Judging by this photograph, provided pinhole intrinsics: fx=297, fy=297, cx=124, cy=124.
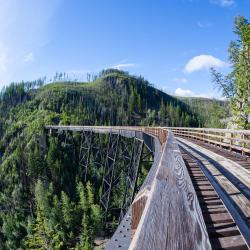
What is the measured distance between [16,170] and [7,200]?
10492 mm

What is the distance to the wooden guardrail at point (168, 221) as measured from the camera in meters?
1.02

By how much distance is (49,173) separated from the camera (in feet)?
248

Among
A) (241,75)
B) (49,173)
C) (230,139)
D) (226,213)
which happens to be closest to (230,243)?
(226,213)

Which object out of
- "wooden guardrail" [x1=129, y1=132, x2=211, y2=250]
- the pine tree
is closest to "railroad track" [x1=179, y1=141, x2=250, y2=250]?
"wooden guardrail" [x1=129, y1=132, x2=211, y2=250]

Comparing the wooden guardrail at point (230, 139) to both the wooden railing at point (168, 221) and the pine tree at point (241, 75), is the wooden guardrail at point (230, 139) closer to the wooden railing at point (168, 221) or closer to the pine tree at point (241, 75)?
the pine tree at point (241, 75)

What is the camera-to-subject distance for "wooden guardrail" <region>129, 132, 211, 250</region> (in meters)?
1.02

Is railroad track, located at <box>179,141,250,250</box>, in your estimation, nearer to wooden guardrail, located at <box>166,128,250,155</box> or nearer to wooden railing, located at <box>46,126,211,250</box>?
wooden railing, located at <box>46,126,211,250</box>

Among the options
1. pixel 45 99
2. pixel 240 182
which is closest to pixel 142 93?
pixel 45 99

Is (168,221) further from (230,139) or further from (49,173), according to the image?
(49,173)

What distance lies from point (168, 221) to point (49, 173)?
3058 inches

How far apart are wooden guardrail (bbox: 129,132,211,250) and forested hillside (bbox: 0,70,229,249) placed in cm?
2716

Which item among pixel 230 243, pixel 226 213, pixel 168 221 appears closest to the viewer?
pixel 168 221

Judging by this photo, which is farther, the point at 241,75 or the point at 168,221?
the point at 241,75

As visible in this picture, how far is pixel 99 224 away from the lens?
158 ft
